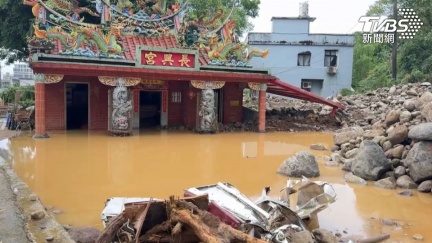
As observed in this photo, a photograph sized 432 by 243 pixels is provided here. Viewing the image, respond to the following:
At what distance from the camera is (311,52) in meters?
28.0

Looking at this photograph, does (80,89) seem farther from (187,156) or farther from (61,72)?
(187,156)

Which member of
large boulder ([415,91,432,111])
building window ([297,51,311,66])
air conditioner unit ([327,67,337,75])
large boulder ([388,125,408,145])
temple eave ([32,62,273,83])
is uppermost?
building window ([297,51,311,66])

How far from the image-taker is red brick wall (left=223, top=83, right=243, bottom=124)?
17109 millimetres

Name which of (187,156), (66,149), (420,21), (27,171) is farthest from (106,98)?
(420,21)

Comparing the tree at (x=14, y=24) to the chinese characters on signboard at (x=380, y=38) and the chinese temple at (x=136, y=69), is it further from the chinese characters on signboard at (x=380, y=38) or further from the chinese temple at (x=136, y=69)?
the chinese characters on signboard at (x=380, y=38)

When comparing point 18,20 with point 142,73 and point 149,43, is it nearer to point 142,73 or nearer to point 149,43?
point 149,43

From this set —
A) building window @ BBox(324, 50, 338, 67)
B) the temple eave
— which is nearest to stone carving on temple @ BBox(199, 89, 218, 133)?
the temple eave

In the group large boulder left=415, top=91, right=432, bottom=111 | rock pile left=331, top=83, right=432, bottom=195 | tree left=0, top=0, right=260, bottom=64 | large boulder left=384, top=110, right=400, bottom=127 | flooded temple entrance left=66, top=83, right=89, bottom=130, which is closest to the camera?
rock pile left=331, top=83, right=432, bottom=195

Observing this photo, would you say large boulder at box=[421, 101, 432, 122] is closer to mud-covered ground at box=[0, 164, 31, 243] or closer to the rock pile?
the rock pile

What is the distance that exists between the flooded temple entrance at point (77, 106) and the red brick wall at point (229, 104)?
5781 millimetres

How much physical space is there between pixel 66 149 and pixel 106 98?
4.88 meters

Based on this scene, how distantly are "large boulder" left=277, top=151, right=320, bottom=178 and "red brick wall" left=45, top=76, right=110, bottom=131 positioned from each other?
29.4 ft

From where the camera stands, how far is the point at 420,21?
972 inches

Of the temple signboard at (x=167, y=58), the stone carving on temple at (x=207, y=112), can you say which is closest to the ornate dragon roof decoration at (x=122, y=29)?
the temple signboard at (x=167, y=58)
